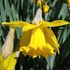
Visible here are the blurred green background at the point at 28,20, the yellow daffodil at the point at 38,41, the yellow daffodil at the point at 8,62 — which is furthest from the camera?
the blurred green background at the point at 28,20

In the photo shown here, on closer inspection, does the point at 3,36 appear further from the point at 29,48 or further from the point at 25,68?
the point at 29,48

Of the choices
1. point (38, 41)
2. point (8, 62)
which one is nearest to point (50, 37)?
point (38, 41)

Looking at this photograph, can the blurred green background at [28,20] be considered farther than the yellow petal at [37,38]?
Yes

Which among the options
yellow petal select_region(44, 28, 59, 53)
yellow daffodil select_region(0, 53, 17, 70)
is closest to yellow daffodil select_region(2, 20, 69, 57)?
yellow petal select_region(44, 28, 59, 53)

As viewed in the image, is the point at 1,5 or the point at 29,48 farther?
the point at 1,5

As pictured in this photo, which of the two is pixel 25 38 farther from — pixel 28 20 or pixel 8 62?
pixel 28 20

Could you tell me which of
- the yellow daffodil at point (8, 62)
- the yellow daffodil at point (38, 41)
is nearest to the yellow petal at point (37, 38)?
the yellow daffodil at point (38, 41)

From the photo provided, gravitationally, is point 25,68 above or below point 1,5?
below

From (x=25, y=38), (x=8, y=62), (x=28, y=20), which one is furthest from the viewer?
(x=28, y=20)

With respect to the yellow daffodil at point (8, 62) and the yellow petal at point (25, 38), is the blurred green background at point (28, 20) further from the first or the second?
the yellow daffodil at point (8, 62)

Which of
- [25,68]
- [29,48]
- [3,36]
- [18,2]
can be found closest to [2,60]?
[29,48]

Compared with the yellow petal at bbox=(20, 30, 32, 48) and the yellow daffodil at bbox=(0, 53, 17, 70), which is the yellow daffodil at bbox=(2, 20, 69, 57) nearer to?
the yellow petal at bbox=(20, 30, 32, 48)
